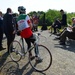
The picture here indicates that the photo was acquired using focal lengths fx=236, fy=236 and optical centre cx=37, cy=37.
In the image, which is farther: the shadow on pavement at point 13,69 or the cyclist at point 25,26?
the cyclist at point 25,26

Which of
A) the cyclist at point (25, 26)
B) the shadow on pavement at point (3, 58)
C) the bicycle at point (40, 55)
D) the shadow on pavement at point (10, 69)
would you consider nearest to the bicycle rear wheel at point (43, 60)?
the bicycle at point (40, 55)

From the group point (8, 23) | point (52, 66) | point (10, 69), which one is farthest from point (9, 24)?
point (52, 66)

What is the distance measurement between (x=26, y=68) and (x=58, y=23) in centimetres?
1175

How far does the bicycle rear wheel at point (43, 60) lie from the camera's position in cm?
719

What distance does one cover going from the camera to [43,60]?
7.48 metres

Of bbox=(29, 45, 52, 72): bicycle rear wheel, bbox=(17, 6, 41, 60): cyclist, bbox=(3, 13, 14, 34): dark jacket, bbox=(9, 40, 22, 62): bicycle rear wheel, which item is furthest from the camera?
bbox=(3, 13, 14, 34): dark jacket

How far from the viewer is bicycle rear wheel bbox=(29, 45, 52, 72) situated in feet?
23.6

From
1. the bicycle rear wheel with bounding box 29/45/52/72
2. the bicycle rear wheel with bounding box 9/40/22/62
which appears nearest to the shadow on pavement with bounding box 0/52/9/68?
the bicycle rear wheel with bounding box 9/40/22/62

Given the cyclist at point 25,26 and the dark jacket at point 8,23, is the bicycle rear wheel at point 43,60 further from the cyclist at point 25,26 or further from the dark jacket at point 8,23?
the dark jacket at point 8,23

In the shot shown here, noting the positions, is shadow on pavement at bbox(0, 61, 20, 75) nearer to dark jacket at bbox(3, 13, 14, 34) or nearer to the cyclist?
the cyclist

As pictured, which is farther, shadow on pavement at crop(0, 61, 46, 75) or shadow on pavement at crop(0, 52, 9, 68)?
shadow on pavement at crop(0, 52, 9, 68)

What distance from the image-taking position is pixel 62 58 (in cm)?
923

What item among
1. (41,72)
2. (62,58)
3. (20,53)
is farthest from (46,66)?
(62,58)

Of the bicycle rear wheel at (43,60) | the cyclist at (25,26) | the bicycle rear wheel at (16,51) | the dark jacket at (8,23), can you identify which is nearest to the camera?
the bicycle rear wheel at (43,60)
